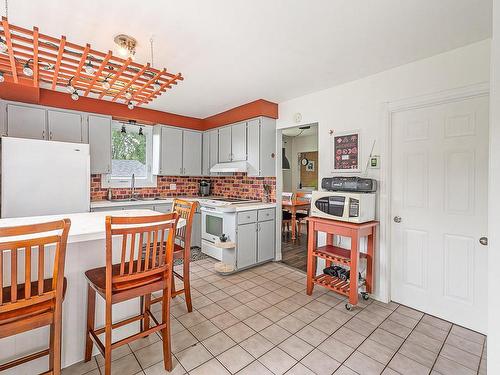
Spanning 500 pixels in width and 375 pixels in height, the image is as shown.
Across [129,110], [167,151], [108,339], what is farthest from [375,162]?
[129,110]

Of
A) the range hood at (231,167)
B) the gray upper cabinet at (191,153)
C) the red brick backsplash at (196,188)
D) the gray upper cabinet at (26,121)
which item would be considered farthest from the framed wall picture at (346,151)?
the gray upper cabinet at (26,121)

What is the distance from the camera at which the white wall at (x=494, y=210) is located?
1172 millimetres

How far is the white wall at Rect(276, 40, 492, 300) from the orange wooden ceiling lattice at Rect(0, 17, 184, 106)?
76.7 inches

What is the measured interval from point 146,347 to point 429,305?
2.65m

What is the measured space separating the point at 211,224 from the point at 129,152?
6.67 ft

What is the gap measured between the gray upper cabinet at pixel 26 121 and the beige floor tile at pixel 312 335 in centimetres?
392

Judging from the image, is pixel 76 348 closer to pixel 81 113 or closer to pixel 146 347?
pixel 146 347

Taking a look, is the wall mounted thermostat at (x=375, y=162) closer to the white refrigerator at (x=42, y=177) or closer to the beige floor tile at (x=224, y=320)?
the beige floor tile at (x=224, y=320)

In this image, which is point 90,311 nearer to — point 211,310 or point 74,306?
point 74,306

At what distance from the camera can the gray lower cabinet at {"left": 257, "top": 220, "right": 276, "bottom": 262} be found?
12.5 feet

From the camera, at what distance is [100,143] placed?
12.6ft

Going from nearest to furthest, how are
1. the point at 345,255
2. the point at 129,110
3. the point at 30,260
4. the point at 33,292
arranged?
the point at 30,260 → the point at 33,292 → the point at 345,255 → the point at 129,110

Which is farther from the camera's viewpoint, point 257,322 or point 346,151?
point 346,151

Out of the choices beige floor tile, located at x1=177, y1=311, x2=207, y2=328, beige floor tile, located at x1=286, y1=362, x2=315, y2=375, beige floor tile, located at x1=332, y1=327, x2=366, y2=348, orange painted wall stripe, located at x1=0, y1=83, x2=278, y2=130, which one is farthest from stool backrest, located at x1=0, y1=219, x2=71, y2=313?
orange painted wall stripe, located at x1=0, y1=83, x2=278, y2=130
